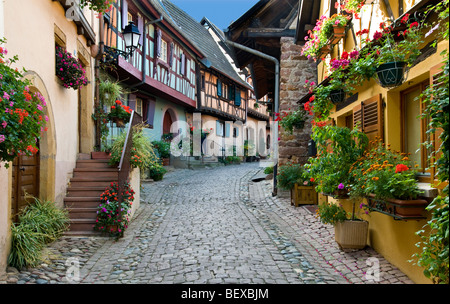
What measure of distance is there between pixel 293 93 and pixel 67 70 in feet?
18.6

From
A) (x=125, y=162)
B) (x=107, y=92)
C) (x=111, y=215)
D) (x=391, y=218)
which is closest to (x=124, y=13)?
(x=107, y=92)

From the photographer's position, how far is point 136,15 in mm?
12320

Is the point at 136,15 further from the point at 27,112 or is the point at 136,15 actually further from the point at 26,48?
the point at 27,112

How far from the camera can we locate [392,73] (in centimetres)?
377

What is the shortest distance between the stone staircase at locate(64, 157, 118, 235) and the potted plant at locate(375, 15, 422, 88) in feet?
15.4

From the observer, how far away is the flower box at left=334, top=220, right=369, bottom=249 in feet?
15.4

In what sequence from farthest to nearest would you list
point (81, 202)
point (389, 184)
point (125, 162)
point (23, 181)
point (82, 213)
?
point (125, 162), point (81, 202), point (82, 213), point (23, 181), point (389, 184)

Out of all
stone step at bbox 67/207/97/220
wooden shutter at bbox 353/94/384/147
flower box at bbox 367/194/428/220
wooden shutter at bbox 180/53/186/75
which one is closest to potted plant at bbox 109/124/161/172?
stone step at bbox 67/207/97/220

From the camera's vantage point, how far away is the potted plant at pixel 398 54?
3.65 m

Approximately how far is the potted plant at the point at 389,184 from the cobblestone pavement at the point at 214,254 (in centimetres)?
78

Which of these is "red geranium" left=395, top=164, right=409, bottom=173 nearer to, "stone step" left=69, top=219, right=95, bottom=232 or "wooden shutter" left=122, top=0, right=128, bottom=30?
"stone step" left=69, top=219, right=95, bottom=232

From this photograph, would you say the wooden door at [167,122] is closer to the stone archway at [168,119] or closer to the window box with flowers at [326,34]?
the stone archway at [168,119]

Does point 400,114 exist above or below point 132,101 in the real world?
below

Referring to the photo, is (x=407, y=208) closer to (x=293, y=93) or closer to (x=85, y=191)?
(x=85, y=191)
